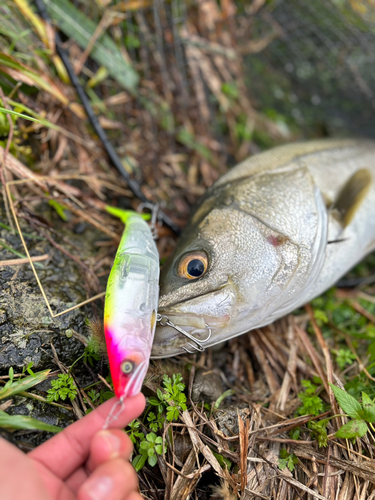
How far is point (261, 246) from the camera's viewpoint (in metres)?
2.19

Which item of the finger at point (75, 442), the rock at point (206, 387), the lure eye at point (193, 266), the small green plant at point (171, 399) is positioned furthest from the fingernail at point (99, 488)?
the lure eye at point (193, 266)

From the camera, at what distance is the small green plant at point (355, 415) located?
6.14 feet

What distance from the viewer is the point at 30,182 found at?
2639 mm

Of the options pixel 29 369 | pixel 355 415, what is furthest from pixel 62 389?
Answer: pixel 355 415

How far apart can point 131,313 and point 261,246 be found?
0.98 metres

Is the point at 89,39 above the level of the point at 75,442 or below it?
above

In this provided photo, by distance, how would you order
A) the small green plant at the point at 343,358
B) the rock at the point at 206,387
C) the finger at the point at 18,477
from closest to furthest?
the finger at the point at 18,477, the rock at the point at 206,387, the small green plant at the point at 343,358

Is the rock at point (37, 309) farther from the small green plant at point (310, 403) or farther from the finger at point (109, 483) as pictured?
the small green plant at point (310, 403)

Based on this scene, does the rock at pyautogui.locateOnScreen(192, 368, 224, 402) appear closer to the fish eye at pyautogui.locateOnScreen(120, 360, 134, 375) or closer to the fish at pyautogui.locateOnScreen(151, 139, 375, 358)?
the fish at pyautogui.locateOnScreen(151, 139, 375, 358)

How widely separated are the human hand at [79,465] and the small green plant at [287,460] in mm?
957

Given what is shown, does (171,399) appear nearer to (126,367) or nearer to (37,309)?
(126,367)

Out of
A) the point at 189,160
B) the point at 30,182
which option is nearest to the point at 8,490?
the point at 30,182

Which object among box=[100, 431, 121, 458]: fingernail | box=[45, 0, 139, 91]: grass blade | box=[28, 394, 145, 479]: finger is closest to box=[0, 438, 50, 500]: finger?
box=[28, 394, 145, 479]: finger

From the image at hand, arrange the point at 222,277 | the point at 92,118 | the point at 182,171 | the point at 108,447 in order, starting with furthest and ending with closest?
the point at 182,171 < the point at 92,118 < the point at 222,277 < the point at 108,447
